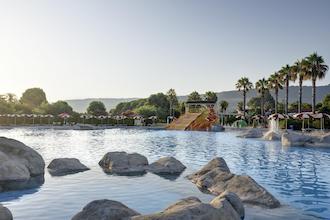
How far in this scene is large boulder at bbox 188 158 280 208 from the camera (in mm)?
13373

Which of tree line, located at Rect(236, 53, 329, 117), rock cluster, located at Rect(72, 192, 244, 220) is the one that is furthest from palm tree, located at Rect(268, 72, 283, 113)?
rock cluster, located at Rect(72, 192, 244, 220)

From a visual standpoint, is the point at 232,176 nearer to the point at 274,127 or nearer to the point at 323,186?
the point at 323,186

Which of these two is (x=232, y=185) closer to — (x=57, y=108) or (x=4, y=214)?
(x=4, y=214)

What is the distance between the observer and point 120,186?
16516mm

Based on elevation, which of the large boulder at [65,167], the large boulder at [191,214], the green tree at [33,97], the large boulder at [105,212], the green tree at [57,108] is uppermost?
the green tree at [33,97]

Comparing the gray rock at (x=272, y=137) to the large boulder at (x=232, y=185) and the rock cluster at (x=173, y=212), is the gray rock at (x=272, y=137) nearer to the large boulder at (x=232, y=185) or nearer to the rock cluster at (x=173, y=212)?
the large boulder at (x=232, y=185)

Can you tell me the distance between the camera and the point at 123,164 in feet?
68.7

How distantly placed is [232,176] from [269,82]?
70.4 m

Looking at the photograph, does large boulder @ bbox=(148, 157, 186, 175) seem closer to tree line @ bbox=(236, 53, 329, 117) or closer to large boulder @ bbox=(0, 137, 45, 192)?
large boulder @ bbox=(0, 137, 45, 192)

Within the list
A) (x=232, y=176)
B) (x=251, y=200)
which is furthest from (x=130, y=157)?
(x=251, y=200)

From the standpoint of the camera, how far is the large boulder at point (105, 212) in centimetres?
919

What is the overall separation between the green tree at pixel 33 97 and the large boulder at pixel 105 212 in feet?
491

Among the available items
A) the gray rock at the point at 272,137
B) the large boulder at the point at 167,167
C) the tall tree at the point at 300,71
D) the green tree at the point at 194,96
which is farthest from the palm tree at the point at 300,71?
the green tree at the point at 194,96

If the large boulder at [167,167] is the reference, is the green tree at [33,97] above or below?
above
